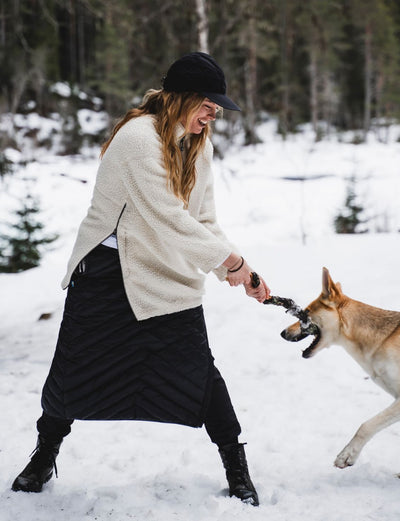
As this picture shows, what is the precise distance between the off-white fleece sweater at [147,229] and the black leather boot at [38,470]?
856mm

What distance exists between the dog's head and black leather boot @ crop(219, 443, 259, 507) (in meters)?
0.86

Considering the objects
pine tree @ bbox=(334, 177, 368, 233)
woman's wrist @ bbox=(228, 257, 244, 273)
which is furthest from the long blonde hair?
pine tree @ bbox=(334, 177, 368, 233)

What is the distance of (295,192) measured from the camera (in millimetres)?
19531

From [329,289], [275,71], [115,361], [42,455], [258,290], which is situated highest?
[275,71]

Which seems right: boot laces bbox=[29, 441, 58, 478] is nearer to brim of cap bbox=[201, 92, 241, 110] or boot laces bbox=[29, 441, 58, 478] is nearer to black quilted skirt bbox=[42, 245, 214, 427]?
black quilted skirt bbox=[42, 245, 214, 427]

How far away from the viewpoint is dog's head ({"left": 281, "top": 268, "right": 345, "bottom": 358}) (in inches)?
130

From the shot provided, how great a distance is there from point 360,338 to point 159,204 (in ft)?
5.35

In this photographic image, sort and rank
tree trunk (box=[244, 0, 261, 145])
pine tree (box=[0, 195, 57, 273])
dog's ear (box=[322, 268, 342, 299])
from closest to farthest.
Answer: dog's ear (box=[322, 268, 342, 299]), pine tree (box=[0, 195, 57, 273]), tree trunk (box=[244, 0, 261, 145])

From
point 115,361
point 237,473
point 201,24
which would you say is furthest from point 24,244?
point 237,473

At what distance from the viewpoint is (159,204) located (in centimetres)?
230

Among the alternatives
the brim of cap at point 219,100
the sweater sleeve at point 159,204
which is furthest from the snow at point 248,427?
the brim of cap at point 219,100

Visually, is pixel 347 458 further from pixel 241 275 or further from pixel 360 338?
pixel 241 275

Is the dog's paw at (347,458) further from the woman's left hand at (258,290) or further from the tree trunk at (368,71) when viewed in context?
the tree trunk at (368,71)

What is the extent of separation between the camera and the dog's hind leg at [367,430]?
9.44 feet
